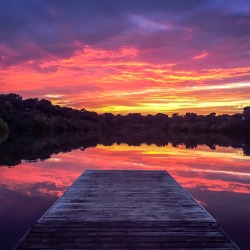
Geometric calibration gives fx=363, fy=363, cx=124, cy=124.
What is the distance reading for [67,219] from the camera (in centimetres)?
637

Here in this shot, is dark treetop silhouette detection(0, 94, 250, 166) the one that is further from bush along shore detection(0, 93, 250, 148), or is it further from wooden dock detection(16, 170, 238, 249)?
wooden dock detection(16, 170, 238, 249)

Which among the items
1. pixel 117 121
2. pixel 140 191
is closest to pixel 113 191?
pixel 140 191

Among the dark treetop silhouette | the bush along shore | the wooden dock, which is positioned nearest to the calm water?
the wooden dock

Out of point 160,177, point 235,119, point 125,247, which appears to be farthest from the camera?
point 235,119

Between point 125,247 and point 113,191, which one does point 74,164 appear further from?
point 125,247

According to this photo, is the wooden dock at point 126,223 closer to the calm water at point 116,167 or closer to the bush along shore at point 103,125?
the calm water at point 116,167

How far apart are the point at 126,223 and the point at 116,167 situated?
11.9 m

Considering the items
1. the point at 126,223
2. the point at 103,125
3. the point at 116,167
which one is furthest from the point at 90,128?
the point at 126,223

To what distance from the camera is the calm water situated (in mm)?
7680

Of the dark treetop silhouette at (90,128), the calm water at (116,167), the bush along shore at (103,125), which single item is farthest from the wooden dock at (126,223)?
the bush along shore at (103,125)

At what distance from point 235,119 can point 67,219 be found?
7277cm

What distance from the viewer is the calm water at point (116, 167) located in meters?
7.68

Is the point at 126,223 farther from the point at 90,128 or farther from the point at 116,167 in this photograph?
the point at 90,128

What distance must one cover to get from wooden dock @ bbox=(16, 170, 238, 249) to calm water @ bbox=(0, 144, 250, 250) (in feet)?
3.08
